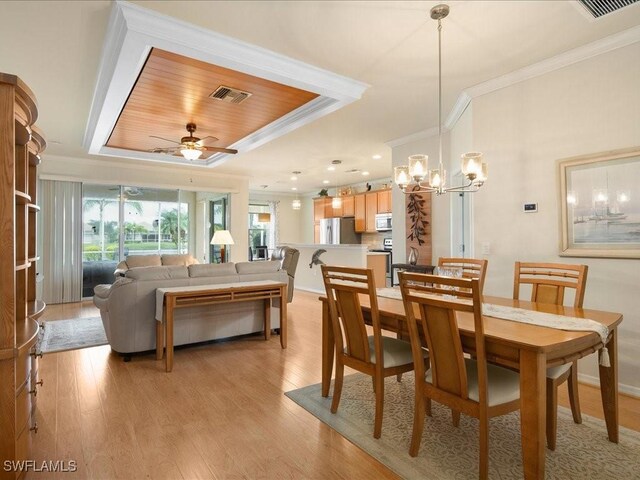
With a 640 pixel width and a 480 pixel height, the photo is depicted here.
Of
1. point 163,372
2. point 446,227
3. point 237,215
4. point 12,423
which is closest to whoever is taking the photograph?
point 12,423

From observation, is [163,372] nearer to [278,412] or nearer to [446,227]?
[278,412]

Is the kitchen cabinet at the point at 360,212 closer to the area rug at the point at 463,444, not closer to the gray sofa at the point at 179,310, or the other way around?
the gray sofa at the point at 179,310

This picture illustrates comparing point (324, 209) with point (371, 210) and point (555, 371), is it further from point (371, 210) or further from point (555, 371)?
point (555, 371)

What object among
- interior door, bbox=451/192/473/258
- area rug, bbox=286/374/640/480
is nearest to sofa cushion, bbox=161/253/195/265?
interior door, bbox=451/192/473/258

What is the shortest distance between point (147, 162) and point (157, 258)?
5.99ft

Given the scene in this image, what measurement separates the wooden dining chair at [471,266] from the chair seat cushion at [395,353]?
30.5 inches

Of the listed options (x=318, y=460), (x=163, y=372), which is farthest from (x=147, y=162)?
(x=318, y=460)

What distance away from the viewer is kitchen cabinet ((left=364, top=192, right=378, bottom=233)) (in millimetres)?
8625

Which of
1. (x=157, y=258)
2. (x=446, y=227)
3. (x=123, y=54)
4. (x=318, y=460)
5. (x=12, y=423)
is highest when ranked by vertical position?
(x=123, y=54)

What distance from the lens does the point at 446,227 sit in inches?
194

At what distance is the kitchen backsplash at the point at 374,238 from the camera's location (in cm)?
905

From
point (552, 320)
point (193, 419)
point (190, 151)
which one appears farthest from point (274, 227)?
point (552, 320)

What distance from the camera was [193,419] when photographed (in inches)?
94.8

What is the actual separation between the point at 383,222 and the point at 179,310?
5517 millimetres
